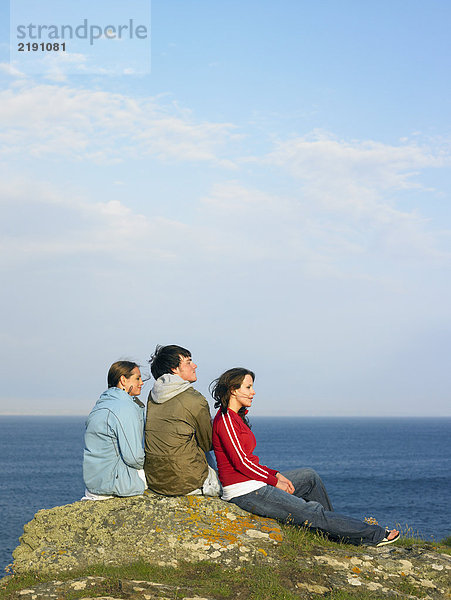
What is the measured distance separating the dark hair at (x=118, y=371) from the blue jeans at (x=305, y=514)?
2514 millimetres

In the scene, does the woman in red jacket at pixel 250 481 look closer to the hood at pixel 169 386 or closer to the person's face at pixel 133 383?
the hood at pixel 169 386

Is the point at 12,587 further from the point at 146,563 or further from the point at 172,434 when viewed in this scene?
the point at 172,434

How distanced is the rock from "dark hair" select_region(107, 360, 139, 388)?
1.84 m

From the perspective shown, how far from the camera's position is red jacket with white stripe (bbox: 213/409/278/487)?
8.59 meters

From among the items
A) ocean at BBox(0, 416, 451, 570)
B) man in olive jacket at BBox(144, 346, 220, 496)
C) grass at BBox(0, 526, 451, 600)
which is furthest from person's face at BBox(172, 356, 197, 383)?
ocean at BBox(0, 416, 451, 570)

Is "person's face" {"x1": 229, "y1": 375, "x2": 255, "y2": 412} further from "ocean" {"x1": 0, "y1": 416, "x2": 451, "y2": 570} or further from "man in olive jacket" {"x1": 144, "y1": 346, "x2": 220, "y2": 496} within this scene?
"ocean" {"x1": 0, "y1": 416, "x2": 451, "y2": 570}

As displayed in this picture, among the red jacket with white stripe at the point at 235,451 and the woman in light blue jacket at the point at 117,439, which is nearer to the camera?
the red jacket with white stripe at the point at 235,451

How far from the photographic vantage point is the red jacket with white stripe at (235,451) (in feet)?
28.2

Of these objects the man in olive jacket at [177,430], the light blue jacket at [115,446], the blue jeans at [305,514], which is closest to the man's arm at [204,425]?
the man in olive jacket at [177,430]

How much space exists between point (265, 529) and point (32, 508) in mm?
70310

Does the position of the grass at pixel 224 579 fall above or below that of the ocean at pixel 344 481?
above

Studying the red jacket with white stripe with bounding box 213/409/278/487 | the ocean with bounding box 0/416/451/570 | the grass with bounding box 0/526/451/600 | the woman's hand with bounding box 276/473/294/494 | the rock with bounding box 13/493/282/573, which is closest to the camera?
the grass with bounding box 0/526/451/600

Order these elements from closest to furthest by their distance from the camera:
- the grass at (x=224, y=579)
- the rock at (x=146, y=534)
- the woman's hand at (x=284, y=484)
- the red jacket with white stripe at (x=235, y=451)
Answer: the grass at (x=224, y=579), the rock at (x=146, y=534), the red jacket with white stripe at (x=235, y=451), the woman's hand at (x=284, y=484)

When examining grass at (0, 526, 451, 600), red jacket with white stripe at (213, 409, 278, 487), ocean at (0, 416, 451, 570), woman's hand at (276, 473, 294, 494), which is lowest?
ocean at (0, 416, 451, 570)
